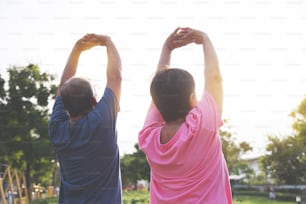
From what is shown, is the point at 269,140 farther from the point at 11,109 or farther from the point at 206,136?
the point at 206,136

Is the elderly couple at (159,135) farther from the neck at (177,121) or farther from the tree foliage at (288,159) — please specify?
the tree foliage at (288,159)

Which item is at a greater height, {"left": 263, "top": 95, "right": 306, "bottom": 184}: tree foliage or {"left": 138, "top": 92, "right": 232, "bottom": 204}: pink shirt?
{"left": 138, "top": 92, "right": 232, "bottom": 204}: pink shirt

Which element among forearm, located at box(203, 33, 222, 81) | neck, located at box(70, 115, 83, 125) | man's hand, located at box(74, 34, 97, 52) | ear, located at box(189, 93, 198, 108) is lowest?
neck, located at box(70, 115, 83, 125)

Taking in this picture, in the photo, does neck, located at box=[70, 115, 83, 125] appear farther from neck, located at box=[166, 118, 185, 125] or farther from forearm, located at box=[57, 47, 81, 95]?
neck, located at box=[166, 118, 185, 125]

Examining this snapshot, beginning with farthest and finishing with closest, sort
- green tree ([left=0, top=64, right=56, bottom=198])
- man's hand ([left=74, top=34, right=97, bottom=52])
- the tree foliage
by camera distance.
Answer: the tree foliage, green tree ([left=0, top=64, right=56, bottom=198]), man's hand ([left=74, top=34, right=97, bottom=52])

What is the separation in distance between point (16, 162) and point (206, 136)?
8.21 metres

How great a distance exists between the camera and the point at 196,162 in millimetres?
905

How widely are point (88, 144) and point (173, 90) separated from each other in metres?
0.27

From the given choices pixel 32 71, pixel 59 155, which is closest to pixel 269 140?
pixel 32 71

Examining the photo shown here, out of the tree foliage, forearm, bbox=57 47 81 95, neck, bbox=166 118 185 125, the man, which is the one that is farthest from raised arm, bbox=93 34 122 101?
the tree foliage

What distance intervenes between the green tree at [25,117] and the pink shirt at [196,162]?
725 centimetres

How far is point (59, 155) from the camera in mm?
1134

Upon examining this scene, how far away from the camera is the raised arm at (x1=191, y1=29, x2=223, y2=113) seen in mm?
916

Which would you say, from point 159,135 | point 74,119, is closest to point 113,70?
point 74,119
